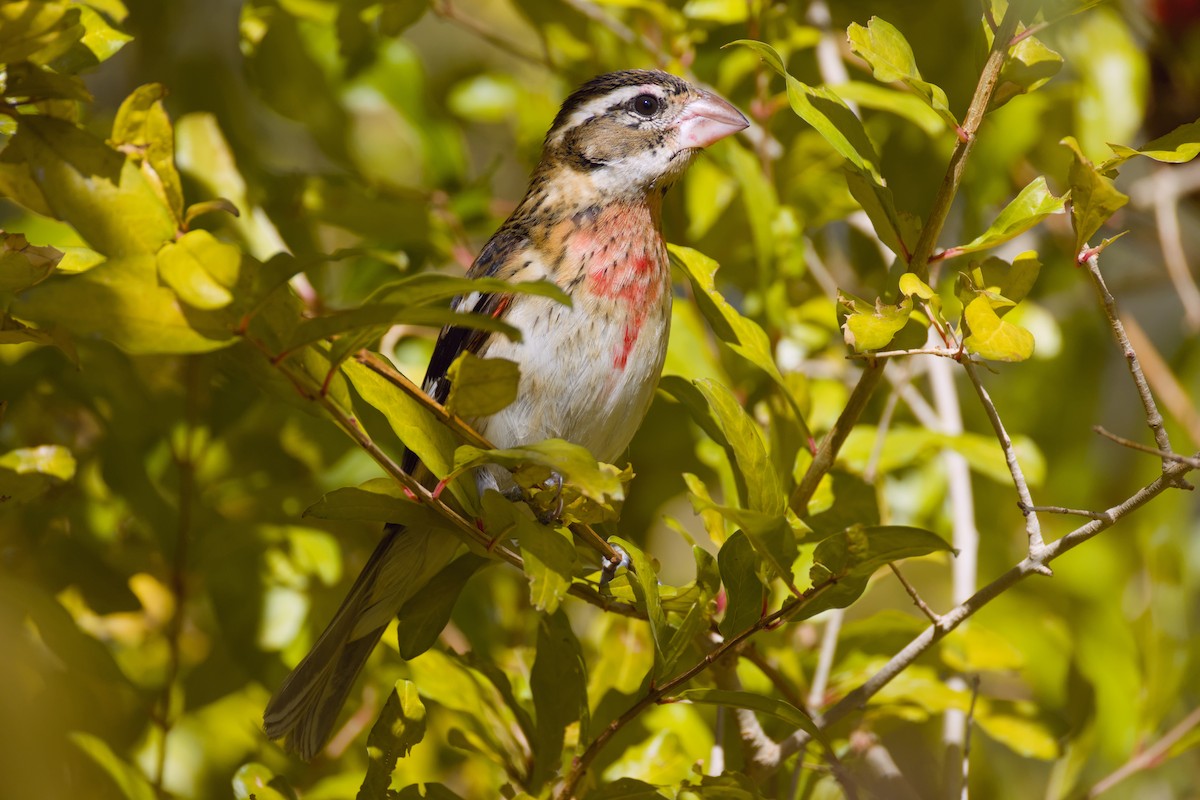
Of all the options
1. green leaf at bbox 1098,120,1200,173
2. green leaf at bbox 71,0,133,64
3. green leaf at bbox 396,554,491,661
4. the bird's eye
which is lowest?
green leaf at bbox 396,554,491,661

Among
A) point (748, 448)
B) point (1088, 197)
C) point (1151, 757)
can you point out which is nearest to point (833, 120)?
point (1088, 197)

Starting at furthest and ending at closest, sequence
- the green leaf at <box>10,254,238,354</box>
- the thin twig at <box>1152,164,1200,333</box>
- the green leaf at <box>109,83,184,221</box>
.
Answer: the thin twig at <box>1152,164,1200,333</box>
the green leaf at <box>109,83,184,221</box>
the green leaf at <box>10,254,238,354</box>

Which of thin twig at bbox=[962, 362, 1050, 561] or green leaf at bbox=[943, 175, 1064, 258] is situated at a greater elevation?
green leaf at bbox=[943, 175, 1064, 258]

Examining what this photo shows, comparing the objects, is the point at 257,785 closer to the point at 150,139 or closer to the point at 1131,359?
the point at 150,139

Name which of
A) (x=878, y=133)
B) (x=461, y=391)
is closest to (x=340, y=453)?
(x=461, y=391)

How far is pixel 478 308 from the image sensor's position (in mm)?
2555

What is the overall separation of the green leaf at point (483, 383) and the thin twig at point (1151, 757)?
154 cm

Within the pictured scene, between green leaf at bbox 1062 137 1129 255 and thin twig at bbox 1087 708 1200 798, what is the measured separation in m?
1.26

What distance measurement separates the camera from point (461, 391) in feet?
4.82

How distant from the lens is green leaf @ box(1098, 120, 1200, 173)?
1.50 metres

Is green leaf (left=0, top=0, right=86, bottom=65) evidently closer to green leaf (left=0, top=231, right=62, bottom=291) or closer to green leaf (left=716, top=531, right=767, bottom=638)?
green leaf (left=0, top=231, right=62, bottom=291)

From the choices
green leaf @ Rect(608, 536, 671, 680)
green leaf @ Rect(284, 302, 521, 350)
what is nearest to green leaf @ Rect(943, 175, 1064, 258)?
green leaf @ Rect(608, 536, 671, 680)

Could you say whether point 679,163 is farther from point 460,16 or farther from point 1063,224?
point 1063,224

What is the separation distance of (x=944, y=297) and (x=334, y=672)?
1425mm
